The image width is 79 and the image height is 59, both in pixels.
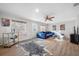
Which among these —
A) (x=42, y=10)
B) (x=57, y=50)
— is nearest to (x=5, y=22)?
(x=42, y=10)

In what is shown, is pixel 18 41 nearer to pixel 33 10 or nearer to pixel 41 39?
pixel 41 39

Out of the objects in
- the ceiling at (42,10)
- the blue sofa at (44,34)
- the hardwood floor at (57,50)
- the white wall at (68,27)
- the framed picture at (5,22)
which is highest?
the ceiling at (42,10)

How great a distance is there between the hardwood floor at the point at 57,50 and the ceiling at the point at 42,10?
1.53 ft

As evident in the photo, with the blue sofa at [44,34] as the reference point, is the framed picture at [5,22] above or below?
above

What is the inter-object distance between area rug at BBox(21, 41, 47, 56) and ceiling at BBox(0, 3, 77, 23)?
0.51m

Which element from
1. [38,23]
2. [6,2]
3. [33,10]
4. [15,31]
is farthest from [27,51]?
[6,2]

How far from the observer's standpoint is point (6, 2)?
6.83ft

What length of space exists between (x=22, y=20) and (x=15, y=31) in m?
0.25

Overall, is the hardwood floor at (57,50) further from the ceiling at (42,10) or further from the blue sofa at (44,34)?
the ceiling at (42,10)

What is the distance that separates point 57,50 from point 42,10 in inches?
32.4

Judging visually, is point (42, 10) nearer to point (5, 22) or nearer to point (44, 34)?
point (44, 34)

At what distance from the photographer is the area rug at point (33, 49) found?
7.00 ft

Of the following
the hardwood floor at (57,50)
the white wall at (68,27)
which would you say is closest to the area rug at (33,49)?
the hardwood floor at (57,50)

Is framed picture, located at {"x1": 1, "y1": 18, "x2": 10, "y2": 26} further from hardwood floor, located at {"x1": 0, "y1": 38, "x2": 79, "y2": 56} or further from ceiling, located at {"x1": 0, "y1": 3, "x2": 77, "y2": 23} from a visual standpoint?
hardwood floor, located at {"x1": 0, "y1": 38, "x2": 79, "y2": 56}
